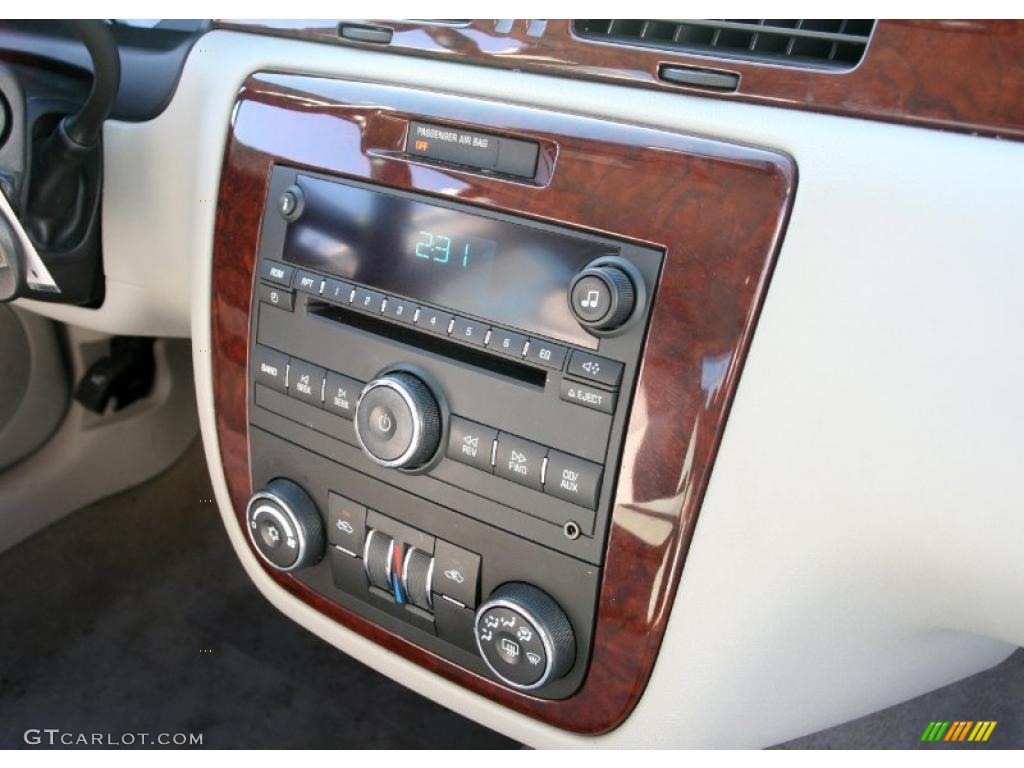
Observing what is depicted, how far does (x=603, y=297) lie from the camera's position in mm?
594

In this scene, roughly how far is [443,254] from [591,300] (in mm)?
143

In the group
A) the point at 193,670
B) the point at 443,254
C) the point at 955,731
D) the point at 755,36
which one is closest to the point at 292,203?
the point at 443,254

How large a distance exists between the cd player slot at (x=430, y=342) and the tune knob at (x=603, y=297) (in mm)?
64

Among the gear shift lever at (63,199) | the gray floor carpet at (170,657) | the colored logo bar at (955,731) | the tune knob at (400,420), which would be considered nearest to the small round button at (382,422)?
the tune knob at (400,420)

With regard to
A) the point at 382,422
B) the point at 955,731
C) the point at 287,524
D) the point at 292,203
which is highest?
the point at 292,203

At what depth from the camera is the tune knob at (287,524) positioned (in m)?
0.81

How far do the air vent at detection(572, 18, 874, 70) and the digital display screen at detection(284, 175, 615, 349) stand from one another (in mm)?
140

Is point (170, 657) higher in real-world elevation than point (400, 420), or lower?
lower

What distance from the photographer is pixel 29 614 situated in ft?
4.28

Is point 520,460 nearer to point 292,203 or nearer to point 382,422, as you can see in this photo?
point 382,422

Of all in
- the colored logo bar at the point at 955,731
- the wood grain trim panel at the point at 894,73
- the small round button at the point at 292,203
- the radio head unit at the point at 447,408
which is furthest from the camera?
the colored logo bar at the point at 955,731

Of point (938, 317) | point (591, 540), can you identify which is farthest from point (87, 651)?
point (938, 317)

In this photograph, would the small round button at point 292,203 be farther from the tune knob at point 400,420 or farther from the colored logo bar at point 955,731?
the colored logo bar at point 955,731

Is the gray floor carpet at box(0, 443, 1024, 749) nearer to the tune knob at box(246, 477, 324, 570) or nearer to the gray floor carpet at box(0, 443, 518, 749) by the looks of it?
the gray floor carpet at box(0, 443, 518, 749)
